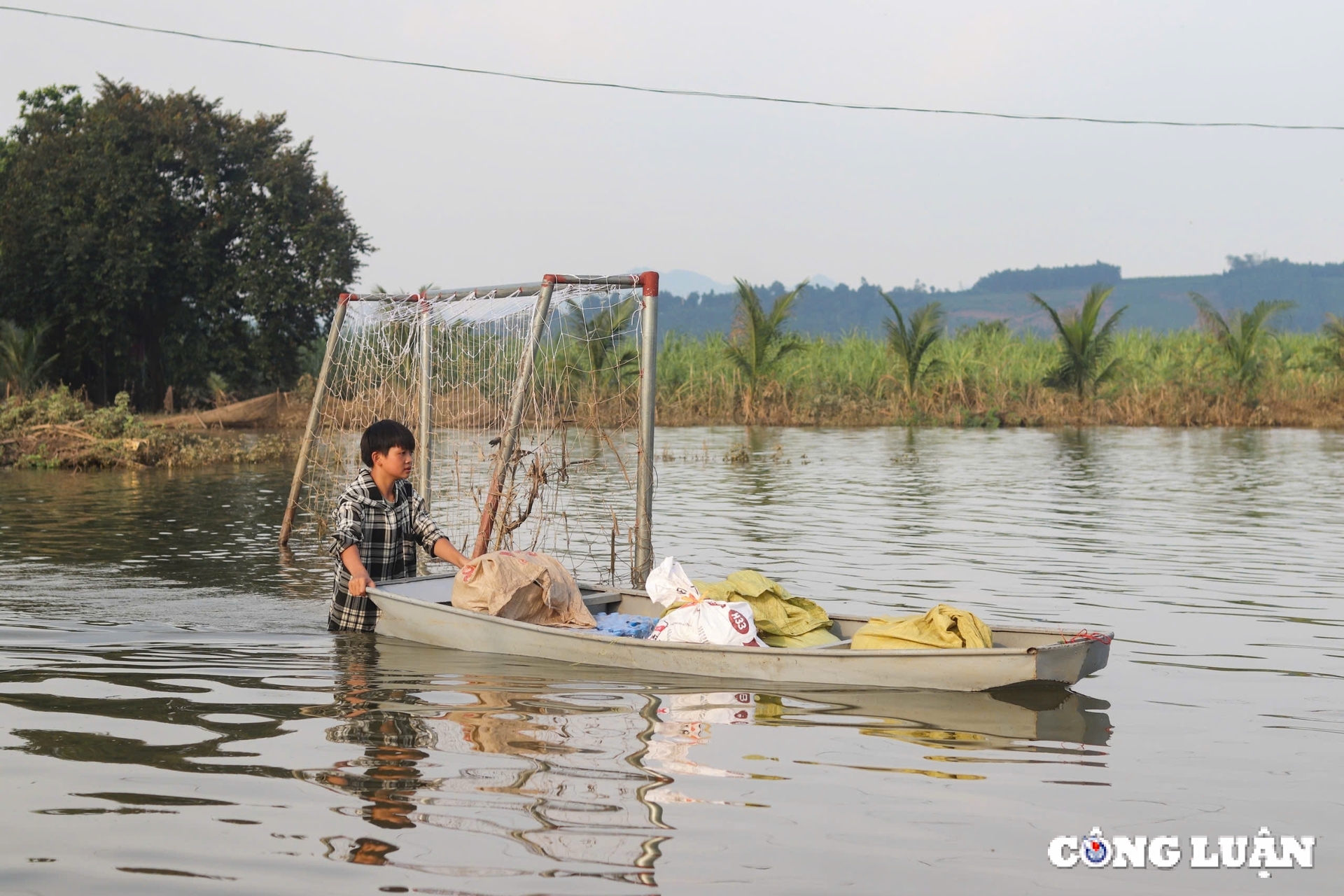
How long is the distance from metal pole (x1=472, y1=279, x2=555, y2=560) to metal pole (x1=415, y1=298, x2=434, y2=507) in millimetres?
1754

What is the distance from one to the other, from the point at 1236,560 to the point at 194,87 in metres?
31.1

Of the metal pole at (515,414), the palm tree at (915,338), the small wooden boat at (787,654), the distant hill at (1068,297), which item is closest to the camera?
the small wooden boat at (787,654)

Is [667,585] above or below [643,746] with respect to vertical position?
above

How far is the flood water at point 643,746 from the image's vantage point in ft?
14.8

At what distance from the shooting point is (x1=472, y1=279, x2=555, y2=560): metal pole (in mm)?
10234

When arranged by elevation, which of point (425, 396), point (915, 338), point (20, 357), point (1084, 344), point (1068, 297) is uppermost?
point (1068, 297)

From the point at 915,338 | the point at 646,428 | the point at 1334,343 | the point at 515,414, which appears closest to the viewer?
the point at 515,414

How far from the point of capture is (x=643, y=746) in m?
6.09

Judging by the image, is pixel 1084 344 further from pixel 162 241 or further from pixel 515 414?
pixel 515 414

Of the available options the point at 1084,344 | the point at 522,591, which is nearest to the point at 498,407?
the point at 522,591

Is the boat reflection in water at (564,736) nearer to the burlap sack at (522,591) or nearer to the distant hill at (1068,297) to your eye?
the burlap sack at (522,591)

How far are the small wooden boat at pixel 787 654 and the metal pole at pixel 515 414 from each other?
178 cm

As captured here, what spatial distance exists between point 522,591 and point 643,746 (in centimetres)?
258

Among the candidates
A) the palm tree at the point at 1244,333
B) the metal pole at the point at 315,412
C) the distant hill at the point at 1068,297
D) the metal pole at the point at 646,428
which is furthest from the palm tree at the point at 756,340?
the distant hill at the point at 1068,297
